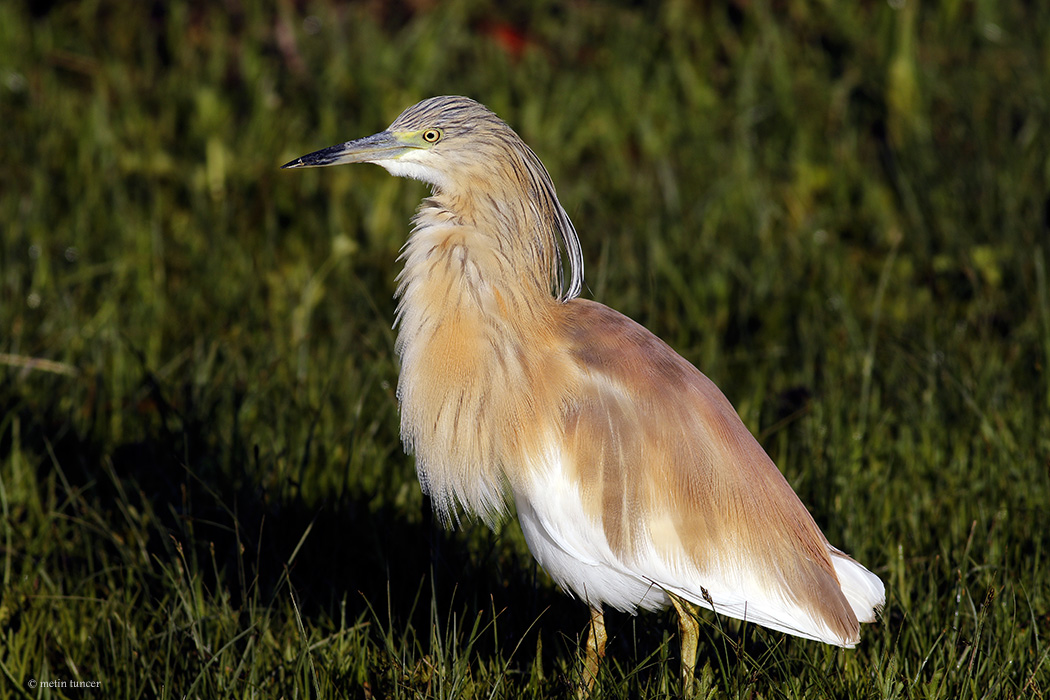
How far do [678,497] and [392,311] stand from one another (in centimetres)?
225

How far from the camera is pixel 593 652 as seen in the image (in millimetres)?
2736

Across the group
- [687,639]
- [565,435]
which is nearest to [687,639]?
[687,639]

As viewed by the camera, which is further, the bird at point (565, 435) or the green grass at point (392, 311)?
the green grass at point (392, 311)

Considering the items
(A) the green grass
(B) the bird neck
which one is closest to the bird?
(B) the bird neck

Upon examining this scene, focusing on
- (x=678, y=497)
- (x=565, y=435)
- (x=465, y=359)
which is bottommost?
(x=678, y=497)

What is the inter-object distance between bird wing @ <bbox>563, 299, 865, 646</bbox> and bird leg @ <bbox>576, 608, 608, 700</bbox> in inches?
7.5

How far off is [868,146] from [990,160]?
73 centimetres

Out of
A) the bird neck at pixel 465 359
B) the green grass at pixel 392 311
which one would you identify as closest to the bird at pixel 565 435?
the bird neck at pixel 465 359

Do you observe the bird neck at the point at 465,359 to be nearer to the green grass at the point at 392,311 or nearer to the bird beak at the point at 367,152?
the bird beak at the point at 367,152

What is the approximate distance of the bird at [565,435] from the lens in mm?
2723

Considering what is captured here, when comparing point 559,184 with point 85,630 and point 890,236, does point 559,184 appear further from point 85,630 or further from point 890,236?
point 85,630

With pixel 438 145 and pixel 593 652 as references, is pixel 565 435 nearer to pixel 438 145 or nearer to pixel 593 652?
pixel 593 652

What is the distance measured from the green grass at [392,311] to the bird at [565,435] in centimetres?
17

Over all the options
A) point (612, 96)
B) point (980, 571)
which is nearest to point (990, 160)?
point (612, 96)
